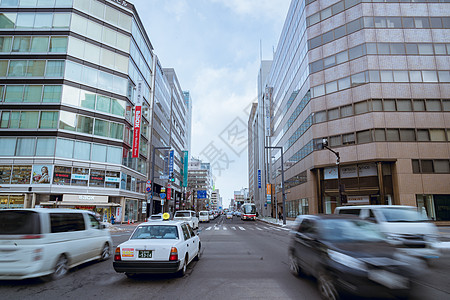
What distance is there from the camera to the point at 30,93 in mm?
31297

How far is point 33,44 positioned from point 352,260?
39586mm

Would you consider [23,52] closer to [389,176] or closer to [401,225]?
[401,225]

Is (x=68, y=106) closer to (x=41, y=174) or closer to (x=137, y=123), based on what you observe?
(x=41, y=174)

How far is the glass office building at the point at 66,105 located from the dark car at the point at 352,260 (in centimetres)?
2900

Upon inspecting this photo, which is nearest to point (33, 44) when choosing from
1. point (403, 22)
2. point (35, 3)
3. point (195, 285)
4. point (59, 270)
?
point (35, 3)

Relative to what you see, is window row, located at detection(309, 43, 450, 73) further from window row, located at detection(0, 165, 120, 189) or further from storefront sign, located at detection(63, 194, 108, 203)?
window row, located at detection(0, 165, 120, 189)

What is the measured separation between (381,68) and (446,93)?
7.33 metres

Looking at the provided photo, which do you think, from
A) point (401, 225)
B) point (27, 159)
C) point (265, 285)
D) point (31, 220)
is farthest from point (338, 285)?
point (27, 159)

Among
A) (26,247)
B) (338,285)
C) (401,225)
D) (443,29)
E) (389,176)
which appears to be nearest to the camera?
(338,285)

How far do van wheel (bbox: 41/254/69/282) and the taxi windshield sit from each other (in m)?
1.88

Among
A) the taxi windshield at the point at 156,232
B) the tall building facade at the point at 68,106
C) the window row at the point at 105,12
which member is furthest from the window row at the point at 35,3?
the taxi windshield at the point at 156,232

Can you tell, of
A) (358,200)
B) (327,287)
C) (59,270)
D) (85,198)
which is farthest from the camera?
(85,198)

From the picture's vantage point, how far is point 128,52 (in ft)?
121

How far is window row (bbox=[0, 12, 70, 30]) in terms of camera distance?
107 feet
